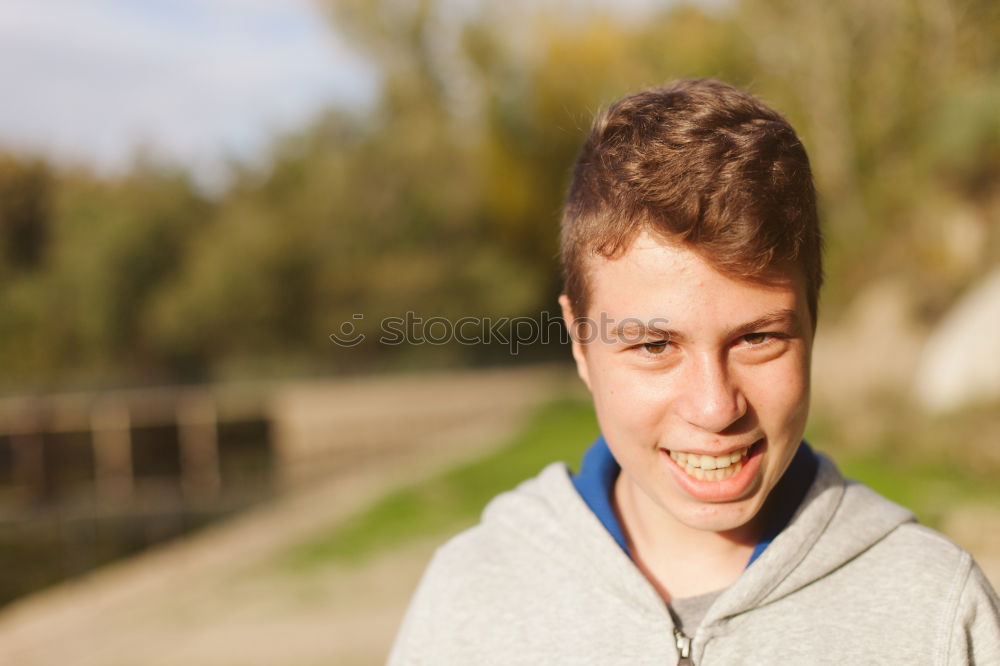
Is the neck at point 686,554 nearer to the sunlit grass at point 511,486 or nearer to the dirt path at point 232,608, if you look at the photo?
the sunlit grass at point 511,486

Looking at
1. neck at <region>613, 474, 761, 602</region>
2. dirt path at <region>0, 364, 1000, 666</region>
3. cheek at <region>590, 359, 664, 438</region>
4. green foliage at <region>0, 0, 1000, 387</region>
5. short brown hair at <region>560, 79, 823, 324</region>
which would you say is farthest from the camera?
green foliage at <region>0, 0, 1000, 387</region>

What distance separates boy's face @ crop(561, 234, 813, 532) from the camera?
1.33 meters

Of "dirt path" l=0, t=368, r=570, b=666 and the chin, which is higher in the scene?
the chin

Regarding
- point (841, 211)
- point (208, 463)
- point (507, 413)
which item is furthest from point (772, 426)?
point (208, 463)

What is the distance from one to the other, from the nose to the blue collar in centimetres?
27

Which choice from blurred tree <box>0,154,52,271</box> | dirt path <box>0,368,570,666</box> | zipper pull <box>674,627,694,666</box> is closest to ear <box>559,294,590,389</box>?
zipper pull <box>674,627,694,666</box>

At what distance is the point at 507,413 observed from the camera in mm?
18938

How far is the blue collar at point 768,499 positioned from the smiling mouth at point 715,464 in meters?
0.17

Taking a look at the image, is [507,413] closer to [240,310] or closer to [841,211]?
[841,211]

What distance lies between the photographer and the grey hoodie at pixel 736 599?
1328mm

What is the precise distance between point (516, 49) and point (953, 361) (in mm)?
19278

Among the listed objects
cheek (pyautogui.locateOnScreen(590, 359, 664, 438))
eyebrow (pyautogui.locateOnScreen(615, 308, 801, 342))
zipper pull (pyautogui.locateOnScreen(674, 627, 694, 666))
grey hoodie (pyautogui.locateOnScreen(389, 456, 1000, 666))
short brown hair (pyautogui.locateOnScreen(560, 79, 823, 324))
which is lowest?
zipper pull (pyautogui.locateOnScreen(674, 627, 694, 666))

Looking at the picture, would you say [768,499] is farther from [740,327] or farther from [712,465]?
[740,327]

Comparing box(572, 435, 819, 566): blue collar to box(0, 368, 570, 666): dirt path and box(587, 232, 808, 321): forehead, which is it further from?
box(0, 368, 570, 666): dirt path
